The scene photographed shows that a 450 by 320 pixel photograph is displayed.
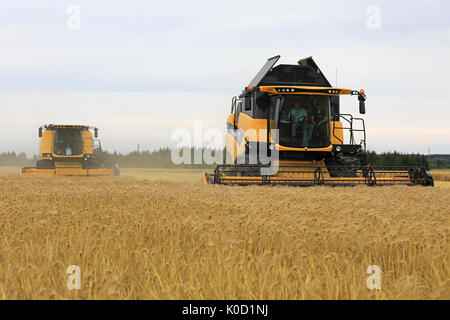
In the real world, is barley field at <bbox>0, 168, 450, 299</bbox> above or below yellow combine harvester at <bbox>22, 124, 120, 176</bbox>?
below

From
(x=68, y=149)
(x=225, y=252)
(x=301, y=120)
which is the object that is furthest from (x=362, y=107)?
(x=68, y=149)

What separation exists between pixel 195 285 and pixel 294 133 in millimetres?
10660

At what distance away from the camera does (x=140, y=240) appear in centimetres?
488

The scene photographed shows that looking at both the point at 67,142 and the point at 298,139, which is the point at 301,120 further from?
the point at 67,142

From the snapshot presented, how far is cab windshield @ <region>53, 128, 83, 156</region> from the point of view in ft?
80.2

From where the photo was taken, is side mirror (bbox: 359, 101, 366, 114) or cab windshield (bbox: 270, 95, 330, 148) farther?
cab windshield (bbox: 270, 95, 330, 148)

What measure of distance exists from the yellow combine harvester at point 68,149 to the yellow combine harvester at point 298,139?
454 inches

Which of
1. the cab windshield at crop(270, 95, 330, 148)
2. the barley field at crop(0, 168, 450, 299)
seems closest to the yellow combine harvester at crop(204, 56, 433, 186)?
the cab windshield at crop(270, 95, 330, 148)

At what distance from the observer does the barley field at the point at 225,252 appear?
312cm

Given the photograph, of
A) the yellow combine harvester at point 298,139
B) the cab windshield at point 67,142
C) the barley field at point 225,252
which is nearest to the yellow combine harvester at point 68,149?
the cab windshield at point 67,142

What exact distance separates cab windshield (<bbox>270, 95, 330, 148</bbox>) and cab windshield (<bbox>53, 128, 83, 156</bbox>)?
13728 millimetres

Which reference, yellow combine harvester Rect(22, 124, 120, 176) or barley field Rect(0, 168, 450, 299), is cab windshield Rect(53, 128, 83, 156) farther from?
barley field Rect(0, 168, 450, 299)
